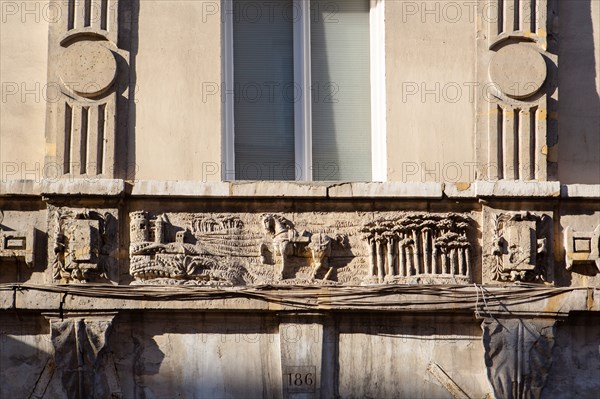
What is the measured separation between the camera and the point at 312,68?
46.4 feet

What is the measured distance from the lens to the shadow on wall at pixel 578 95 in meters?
14.0

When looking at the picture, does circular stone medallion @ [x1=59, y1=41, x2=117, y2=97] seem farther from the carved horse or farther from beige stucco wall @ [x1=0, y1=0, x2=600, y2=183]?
the carved horse

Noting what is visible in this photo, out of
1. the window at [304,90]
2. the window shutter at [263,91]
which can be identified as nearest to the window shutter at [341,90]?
the window at [304,90]

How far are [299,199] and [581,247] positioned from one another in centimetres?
240

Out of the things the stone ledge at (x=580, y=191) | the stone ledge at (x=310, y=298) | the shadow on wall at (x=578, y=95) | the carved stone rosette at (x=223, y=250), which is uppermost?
the shadow on wall at (x=578, y=95)

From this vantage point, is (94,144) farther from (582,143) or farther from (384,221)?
(582,143)

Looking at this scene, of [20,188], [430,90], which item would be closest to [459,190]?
[430,90]

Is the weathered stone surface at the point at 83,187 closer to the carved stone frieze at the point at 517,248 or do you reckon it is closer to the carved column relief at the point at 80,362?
the carved column relief at the point at 80,362

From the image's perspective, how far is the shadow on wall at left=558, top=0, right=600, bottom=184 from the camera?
14.0 m

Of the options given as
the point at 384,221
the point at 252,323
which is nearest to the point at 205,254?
the point at 252,323

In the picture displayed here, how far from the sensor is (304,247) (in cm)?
1348

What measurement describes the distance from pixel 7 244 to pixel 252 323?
2.13 meters

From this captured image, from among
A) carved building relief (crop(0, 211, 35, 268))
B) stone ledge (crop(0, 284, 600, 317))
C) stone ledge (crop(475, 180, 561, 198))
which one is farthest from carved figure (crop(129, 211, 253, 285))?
stone ledge (crop(475, 180, 561, 198))

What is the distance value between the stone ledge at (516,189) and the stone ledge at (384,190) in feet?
1.30
